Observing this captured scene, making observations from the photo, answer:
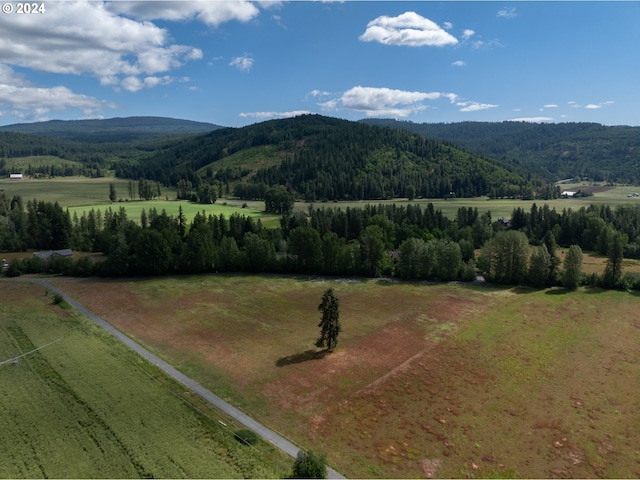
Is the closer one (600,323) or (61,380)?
(61,380)

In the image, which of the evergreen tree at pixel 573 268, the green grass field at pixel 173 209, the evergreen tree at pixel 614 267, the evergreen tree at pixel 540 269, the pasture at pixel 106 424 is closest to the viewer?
the pasture at pixel 106 424

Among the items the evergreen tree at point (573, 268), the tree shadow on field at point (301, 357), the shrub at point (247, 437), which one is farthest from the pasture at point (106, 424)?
the evergreen tree at point (573, 268)

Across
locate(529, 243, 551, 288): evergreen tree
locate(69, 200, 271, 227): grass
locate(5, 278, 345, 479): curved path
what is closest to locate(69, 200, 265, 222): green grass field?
locate(69, 200, 271, 227): grass

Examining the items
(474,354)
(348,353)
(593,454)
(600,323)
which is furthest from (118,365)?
(600,323)

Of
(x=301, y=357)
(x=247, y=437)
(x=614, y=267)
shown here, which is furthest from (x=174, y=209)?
(x=247, y=437)

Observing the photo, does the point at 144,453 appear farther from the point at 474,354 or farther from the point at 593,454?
the point at 474,354

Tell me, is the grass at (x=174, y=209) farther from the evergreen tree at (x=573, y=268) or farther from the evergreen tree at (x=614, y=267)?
the evergreen tree at (x=614, y=267)
